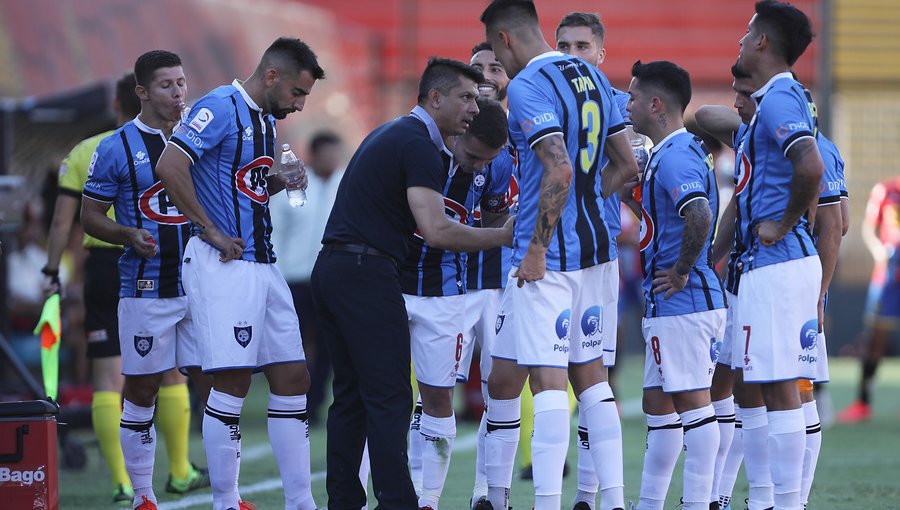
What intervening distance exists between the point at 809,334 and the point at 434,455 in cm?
190

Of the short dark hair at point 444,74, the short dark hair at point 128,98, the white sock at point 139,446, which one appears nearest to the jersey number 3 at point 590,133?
the short dark hair at point 444,74

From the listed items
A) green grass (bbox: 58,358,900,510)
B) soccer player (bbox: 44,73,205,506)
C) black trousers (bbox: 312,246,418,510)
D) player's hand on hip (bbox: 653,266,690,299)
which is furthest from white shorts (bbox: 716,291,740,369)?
soccer player (bbox: 44,73,205,506)

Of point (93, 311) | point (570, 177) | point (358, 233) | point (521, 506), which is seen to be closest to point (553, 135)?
point (570, 177)

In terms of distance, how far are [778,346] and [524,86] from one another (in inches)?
61.2

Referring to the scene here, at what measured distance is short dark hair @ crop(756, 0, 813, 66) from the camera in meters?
5.82

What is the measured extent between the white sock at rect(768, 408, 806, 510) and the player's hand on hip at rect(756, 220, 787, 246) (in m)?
0.74

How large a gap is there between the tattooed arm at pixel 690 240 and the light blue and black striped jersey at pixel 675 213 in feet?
0.13

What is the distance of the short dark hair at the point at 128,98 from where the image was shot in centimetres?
766

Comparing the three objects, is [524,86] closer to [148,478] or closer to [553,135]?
[553,135]

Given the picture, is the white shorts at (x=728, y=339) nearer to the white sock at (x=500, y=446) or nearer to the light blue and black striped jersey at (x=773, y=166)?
the light blue and black striped jersey at (x=773, y=166)

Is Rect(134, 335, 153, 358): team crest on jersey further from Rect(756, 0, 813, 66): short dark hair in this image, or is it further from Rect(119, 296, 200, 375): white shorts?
Rect(756, 0, 813, 66): short dark hair

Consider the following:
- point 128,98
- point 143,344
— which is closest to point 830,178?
point 143,344

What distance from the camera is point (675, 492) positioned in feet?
24.9

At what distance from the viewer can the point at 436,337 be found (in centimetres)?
657
